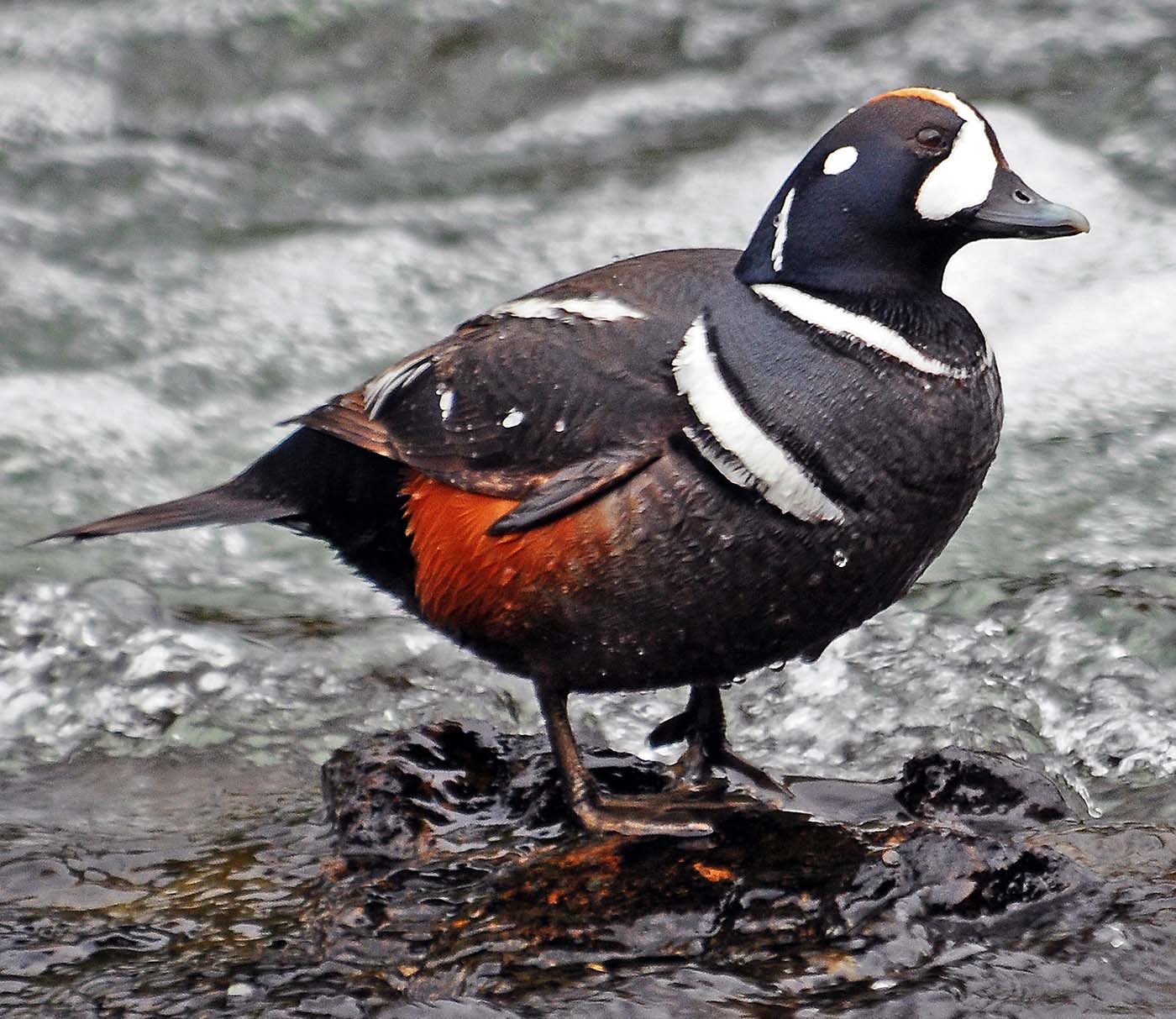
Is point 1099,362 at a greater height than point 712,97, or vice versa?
point 712,97

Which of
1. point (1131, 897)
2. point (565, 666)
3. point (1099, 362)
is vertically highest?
point (1099, 362)

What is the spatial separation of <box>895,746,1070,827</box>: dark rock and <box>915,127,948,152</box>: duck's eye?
1460 millimetres

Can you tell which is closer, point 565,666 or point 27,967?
point 27,967

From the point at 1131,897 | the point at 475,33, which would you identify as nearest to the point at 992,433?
the point at 1131,897

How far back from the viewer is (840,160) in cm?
411

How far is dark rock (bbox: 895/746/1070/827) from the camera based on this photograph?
441 cm

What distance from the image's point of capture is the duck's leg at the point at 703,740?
4.68 metres

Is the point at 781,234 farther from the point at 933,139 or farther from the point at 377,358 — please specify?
the point at 377,358

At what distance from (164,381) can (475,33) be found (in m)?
3.77

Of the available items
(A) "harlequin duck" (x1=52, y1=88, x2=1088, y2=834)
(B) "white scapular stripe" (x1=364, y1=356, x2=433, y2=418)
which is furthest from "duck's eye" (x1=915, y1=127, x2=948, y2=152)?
(B) "white scapular stripe" (x1=364, y1=356, x2=433, y2=418)

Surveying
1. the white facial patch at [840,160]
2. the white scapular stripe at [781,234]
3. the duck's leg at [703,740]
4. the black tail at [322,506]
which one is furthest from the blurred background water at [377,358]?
the white facial patch at [840,160]

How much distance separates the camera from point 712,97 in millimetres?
10859

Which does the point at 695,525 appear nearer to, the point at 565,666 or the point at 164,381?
the point at 565,666

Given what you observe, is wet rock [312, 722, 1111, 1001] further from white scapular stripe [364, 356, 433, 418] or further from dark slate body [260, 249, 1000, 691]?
white scapular stripe [364, 356, 433, 418]
